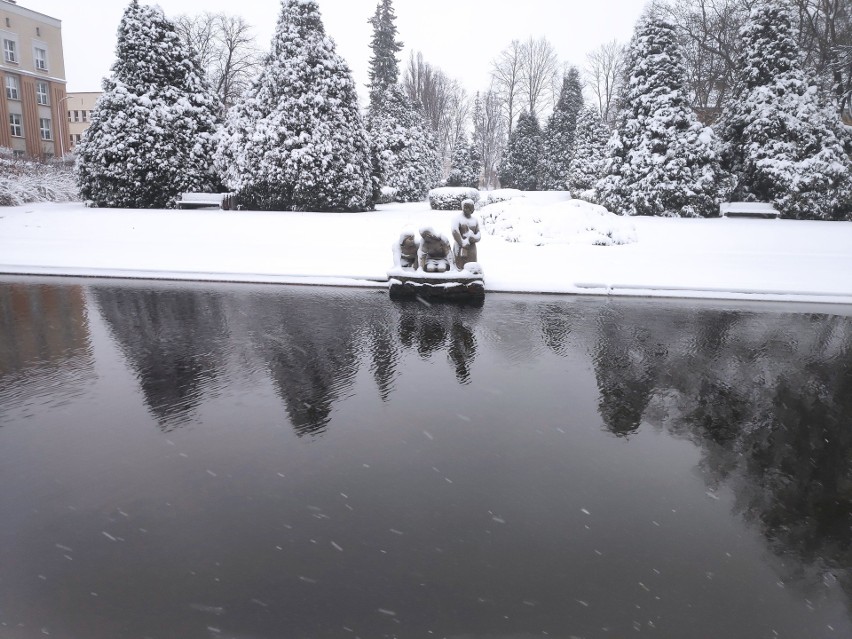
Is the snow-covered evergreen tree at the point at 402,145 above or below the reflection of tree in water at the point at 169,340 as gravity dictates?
above

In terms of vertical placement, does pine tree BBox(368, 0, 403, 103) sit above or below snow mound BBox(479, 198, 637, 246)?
above

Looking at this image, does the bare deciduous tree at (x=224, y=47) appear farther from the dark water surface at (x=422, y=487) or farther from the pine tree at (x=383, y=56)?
the dark water surface at (x=422, y=487)

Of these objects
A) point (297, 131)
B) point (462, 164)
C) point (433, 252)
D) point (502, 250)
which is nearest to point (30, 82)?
point (462, 164)

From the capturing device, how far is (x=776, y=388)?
6230 millimetres

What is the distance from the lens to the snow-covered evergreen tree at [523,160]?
160ft

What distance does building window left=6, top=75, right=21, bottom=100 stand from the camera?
4450 cm

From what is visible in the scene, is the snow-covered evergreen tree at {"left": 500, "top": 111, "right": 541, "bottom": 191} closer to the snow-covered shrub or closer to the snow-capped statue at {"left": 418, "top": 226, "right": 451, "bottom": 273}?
the snow-covered shrub

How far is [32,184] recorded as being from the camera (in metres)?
25.7

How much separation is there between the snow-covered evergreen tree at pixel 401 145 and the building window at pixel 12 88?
1137 inches

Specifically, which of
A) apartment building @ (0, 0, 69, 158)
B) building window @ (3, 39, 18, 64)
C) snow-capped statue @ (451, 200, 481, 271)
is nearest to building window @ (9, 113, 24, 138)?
apartment building @ (0, 0, 69, 158)

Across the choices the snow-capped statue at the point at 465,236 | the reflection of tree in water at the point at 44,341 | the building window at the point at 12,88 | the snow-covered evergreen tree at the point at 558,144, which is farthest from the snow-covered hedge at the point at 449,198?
the building window at the point at 12,88

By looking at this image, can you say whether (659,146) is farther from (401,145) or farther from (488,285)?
(401,145)

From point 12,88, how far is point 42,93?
3.30 meters

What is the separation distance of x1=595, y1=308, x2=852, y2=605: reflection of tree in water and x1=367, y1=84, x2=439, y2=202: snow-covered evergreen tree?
28.0 m
